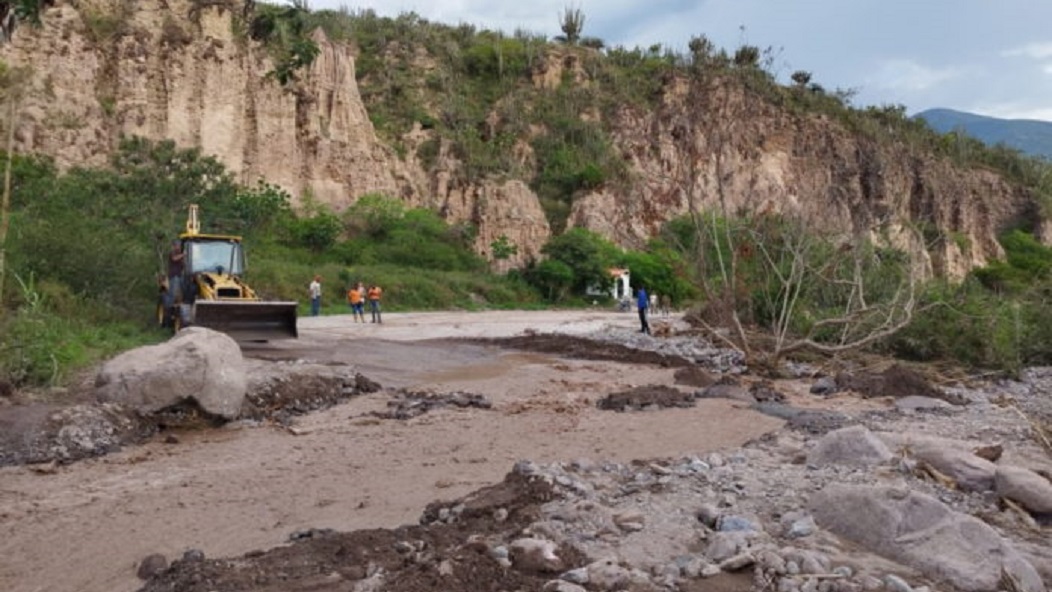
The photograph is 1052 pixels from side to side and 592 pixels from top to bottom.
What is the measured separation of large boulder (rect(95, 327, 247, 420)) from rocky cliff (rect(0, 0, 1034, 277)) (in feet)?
43.5

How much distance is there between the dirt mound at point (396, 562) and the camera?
452 centimetres

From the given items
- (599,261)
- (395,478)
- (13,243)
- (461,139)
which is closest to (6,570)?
(395,478)

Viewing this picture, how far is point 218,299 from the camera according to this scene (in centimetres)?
1722

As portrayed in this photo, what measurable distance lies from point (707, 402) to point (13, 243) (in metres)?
13.7

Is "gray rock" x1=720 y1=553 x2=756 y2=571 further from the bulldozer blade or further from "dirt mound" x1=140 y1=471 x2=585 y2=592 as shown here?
the bulldozer blade

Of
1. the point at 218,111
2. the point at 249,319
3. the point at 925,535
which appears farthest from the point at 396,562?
the point at 218,111

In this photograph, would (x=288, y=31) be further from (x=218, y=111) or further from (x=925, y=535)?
(x=218, y=111)

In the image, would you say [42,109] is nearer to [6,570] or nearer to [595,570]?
[6,570]

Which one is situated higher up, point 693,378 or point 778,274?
point 778,274

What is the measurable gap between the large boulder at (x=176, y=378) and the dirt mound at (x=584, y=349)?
1046 centimetres

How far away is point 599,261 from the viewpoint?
44844mm

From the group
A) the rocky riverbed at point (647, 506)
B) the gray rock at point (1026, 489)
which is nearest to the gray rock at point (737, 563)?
the rocky riverbed at point (647, 506)

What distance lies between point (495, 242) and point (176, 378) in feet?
120

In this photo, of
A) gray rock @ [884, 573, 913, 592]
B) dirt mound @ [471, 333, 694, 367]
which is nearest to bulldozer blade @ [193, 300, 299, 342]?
dirt mound @ [471, 333, 694, 367]
